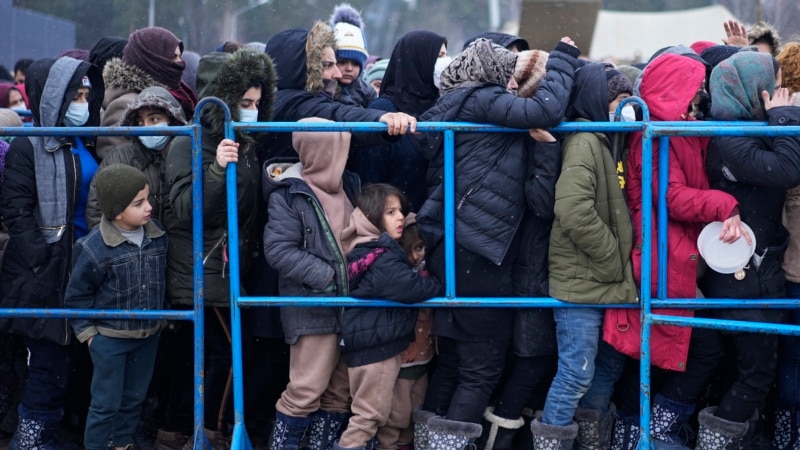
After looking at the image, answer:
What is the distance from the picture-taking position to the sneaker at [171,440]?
473 centimetres

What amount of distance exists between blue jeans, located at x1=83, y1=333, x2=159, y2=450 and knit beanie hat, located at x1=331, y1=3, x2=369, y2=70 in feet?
7.27

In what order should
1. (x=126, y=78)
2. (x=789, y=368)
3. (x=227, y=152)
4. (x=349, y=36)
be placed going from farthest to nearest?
(x=349, y=36)
(x=126, y=78)
(x=789, y=368)
(x=227, y=152)

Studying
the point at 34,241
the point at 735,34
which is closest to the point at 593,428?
the point at 34,241

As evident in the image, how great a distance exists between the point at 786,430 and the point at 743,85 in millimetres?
1752

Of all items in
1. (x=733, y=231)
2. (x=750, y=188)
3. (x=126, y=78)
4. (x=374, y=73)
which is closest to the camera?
(x=733, y=231)

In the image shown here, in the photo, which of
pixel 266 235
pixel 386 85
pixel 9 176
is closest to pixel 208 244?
pixel 266 235

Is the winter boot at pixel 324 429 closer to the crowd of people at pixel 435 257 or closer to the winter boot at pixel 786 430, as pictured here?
the crowd of people at pixel 435 257

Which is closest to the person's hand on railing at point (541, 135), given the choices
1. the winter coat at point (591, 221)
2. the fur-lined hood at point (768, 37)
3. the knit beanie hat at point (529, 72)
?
the winter coat at point (591, 221)

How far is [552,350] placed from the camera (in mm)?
4387

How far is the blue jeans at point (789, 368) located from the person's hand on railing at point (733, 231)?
0.50 metres

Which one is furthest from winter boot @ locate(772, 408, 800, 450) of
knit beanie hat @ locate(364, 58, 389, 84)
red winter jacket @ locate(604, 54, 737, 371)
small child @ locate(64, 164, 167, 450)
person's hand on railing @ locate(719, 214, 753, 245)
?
knit beanie hat @ locate(364, 58, 389, 84)

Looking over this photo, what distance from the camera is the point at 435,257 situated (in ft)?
14.3

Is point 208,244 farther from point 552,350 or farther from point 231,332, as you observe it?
point 552,350

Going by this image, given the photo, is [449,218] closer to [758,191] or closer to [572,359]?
[572,359]
